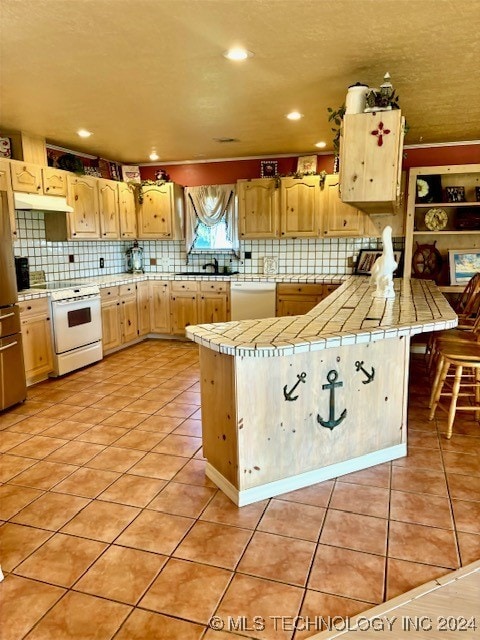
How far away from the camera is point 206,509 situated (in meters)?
2.38

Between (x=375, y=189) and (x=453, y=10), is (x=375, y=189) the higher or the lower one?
the lower one

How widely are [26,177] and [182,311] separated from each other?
2511 millimetres

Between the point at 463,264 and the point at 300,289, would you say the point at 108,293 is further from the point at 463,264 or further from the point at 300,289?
the point at 463,264

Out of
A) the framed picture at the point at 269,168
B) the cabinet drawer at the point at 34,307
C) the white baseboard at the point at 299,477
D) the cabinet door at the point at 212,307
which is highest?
the framed picture at the point at 269,168

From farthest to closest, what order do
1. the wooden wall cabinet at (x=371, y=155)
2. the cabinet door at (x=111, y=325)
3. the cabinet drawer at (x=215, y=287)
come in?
1. the cabinet drawer at (x=215, y=287)
2. the cabinet door at (x=111, y=325)
3. the wooden wall cabinet at (x=371, y=155)

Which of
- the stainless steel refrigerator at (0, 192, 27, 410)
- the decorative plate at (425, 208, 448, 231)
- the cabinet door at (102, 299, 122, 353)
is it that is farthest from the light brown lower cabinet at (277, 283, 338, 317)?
the stainless steel refrigerator at (0, 192, 27, 410)

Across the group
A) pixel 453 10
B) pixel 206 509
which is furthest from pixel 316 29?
pixel 206 509

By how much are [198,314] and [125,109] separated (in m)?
2.90

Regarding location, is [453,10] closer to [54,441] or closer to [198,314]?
[54,441]

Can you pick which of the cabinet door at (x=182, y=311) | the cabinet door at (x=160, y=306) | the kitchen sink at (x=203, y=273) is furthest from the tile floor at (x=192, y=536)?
the kitchen sink at (x=203, y=273)

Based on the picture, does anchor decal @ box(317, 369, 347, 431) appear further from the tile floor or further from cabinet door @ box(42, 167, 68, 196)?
cabinet door @ box(42, 167, 68, 196)

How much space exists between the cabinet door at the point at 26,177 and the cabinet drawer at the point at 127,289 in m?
1.50

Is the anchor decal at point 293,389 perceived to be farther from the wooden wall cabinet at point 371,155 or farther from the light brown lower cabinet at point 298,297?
the light brown lower cabinet at point 298,297

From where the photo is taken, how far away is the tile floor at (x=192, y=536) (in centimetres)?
172
